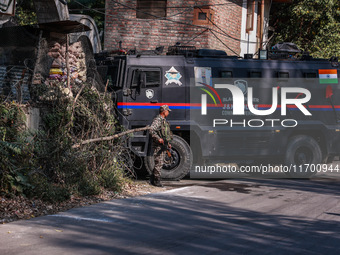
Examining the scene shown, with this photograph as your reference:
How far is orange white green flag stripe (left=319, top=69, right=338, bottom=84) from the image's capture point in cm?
1558

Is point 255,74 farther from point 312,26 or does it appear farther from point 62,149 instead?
point 312,26

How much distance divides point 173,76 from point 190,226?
6.50m

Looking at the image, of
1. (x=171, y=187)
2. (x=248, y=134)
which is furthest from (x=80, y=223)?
(x=248, y=134)

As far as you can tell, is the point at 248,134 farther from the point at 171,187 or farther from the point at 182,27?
the point at 182,27

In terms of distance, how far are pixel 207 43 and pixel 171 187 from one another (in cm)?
964

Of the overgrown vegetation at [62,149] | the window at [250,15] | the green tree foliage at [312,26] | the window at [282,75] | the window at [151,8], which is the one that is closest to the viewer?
the overgrown vegetation at [62,149]

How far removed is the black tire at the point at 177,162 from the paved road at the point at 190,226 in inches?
72.3

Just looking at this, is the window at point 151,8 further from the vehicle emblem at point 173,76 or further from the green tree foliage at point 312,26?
the green tree foliage at point 312,26

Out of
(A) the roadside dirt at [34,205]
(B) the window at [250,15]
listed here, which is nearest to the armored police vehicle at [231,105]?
(A) the roadside dirt at [34,205]

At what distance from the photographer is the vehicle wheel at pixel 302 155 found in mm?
15297

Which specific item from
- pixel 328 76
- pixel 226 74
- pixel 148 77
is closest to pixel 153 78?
pixel 148 77

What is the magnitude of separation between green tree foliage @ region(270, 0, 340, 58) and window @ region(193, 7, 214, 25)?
735cm

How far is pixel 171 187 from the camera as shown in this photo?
12992 millimetres

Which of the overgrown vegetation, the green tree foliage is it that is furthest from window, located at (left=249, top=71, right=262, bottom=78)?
the green tree foliage
